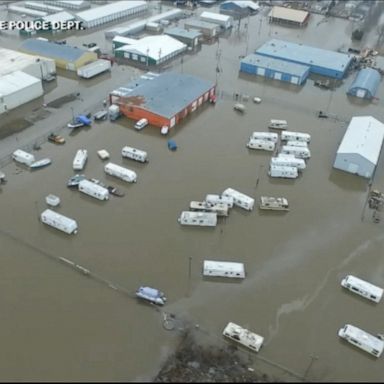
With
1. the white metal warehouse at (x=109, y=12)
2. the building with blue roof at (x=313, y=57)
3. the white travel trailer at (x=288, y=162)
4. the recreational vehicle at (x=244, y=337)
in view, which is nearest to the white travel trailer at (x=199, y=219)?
the recreational vehicle at (x=244, y=337)

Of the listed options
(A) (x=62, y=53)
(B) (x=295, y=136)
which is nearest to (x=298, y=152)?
(B) (x=295, y=136)

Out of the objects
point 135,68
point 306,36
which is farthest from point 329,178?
point 306,36

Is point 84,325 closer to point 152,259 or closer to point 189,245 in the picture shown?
point 152,259

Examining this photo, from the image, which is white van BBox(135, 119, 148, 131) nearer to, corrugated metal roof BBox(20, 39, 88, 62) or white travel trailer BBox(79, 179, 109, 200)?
white travel trailer BBox(79, 179, 109, 200)

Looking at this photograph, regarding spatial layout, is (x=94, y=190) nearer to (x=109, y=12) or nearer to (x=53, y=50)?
(x=53, y=50)

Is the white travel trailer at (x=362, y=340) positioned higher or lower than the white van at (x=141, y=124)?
lower

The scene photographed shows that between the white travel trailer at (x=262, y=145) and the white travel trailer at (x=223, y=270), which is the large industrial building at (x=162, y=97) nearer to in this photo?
the white travel trailer at (x=262, y=145)
